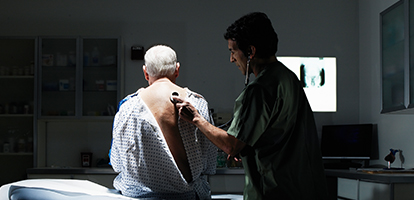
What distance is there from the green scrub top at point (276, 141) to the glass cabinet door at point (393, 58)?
199cm

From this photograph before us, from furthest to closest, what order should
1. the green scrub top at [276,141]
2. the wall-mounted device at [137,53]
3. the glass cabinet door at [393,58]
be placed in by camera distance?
the wall-mounted device at [137,53], the glass cabinet door at [393,58], the green scrub top at [276,141]

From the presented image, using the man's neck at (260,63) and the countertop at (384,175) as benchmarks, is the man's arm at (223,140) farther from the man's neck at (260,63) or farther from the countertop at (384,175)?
the countertop at (384,175)

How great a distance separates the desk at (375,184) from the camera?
280 centimetres

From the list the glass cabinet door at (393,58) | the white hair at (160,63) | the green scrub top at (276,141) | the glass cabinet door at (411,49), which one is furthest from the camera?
the glass cabinet door at (393,58)

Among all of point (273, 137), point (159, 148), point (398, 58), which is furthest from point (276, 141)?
point (398, 58)

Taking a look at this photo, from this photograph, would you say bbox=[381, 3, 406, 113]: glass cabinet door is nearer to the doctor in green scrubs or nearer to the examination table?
the doctor in green scrubs

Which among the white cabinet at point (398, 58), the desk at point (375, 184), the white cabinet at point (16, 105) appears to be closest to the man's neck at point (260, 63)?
the desk at point (375, 184)

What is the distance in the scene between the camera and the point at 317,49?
15.8 ft

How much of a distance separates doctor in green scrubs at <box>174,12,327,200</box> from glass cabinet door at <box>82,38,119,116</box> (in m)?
3.09

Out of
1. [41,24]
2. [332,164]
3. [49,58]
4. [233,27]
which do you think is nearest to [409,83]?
[332,164]

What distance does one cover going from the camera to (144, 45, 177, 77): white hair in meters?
2.11

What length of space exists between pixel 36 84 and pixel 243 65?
131 inches

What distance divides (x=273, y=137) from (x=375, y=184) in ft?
6.10

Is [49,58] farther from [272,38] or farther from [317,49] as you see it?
[272,38]
